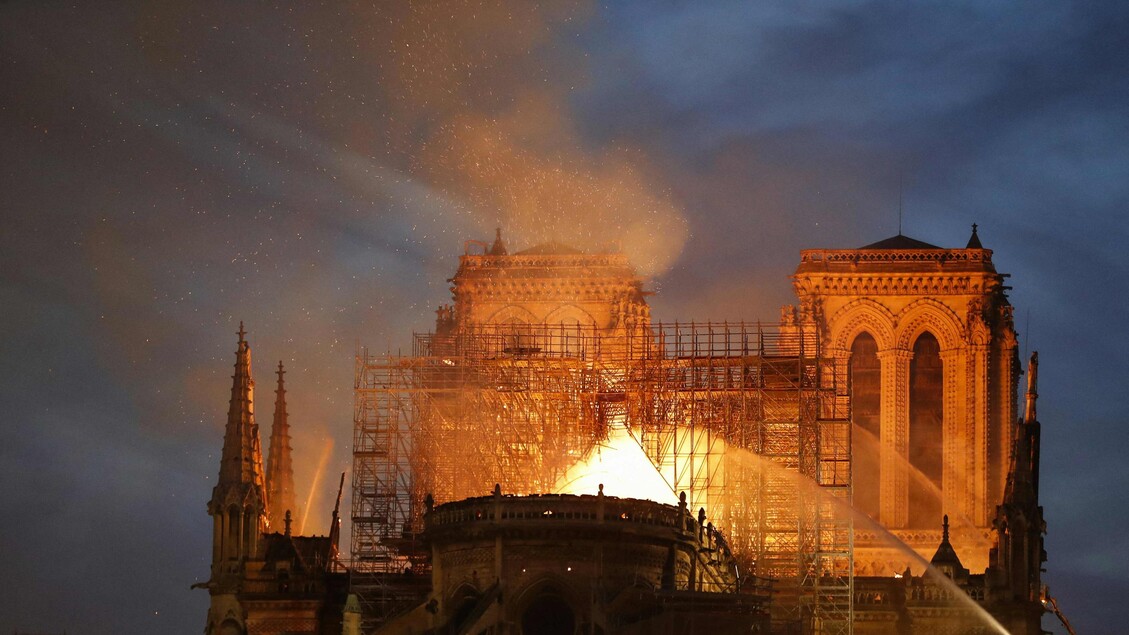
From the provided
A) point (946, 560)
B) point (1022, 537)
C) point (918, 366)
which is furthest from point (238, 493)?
point (918, 366)

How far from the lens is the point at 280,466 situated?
340 ft

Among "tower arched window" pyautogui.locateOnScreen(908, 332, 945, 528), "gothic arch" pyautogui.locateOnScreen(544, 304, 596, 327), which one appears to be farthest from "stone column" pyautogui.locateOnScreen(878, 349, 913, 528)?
"gothic arch" pyautogui.locateOnScreen(544, 304, 596, 327)

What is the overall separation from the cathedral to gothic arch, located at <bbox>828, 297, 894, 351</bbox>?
0.27 feet

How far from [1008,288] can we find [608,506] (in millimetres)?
32908

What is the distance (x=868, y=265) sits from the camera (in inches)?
4178

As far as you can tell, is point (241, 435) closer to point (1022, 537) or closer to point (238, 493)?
point (238, 493)

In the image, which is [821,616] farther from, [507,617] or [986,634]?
[507,617]

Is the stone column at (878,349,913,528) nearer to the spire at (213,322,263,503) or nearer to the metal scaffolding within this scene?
the metal scaffolding

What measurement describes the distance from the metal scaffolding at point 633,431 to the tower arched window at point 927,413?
19.7 feet

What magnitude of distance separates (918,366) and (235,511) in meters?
31.0

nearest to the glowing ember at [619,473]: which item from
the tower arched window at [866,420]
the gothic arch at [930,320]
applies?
the tower arched window at [866,420]

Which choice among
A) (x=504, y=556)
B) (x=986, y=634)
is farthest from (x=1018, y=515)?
(x=504, y=556)

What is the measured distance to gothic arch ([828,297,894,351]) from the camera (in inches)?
4151

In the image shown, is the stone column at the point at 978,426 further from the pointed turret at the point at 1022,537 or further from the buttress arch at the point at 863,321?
the pointed turret at the point at 1022,537
